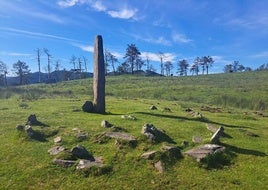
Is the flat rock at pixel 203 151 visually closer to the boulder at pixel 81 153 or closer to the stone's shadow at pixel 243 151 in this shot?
the stone's shadow at pixel 243 151

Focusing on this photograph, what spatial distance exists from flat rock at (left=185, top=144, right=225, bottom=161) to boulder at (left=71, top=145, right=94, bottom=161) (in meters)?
4.89

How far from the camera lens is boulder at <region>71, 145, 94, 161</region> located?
15513 mm

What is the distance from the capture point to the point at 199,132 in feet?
67.1

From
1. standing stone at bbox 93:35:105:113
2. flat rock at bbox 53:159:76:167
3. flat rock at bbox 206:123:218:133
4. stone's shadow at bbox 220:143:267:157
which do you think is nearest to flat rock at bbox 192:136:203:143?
stone's shadow at bbox 220:143:267:157

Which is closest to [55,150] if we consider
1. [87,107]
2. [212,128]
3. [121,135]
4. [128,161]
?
[121,135]

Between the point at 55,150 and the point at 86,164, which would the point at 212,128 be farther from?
the point at 55,150

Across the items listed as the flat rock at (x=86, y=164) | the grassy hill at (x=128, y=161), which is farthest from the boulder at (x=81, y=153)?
the grassy hill at (x=128, y=161)

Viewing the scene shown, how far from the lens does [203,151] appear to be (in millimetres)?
16078

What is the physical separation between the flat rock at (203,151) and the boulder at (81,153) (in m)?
4.89

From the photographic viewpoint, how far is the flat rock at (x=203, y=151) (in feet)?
51.3

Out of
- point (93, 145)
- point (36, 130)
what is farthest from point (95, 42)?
point (93, 145)

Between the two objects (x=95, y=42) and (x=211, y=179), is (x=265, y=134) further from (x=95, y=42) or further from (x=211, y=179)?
(x=95, y=42)

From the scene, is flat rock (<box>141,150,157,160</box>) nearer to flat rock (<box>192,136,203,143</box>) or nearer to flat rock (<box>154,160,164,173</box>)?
flat rock (<box>154,160,164,173</box>)

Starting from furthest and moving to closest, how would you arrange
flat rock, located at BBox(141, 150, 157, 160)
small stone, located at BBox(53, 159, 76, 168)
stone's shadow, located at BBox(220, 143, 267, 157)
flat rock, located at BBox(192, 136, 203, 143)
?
flat rock, located at BBox(192, 136, 203, 143) → stone's shadow, located at BBox(220, 143, 267, 157) → flat rock, located at BBox(141, 150, 157, 160) → small stone, located at BBox(53, 159, 76, 168)
